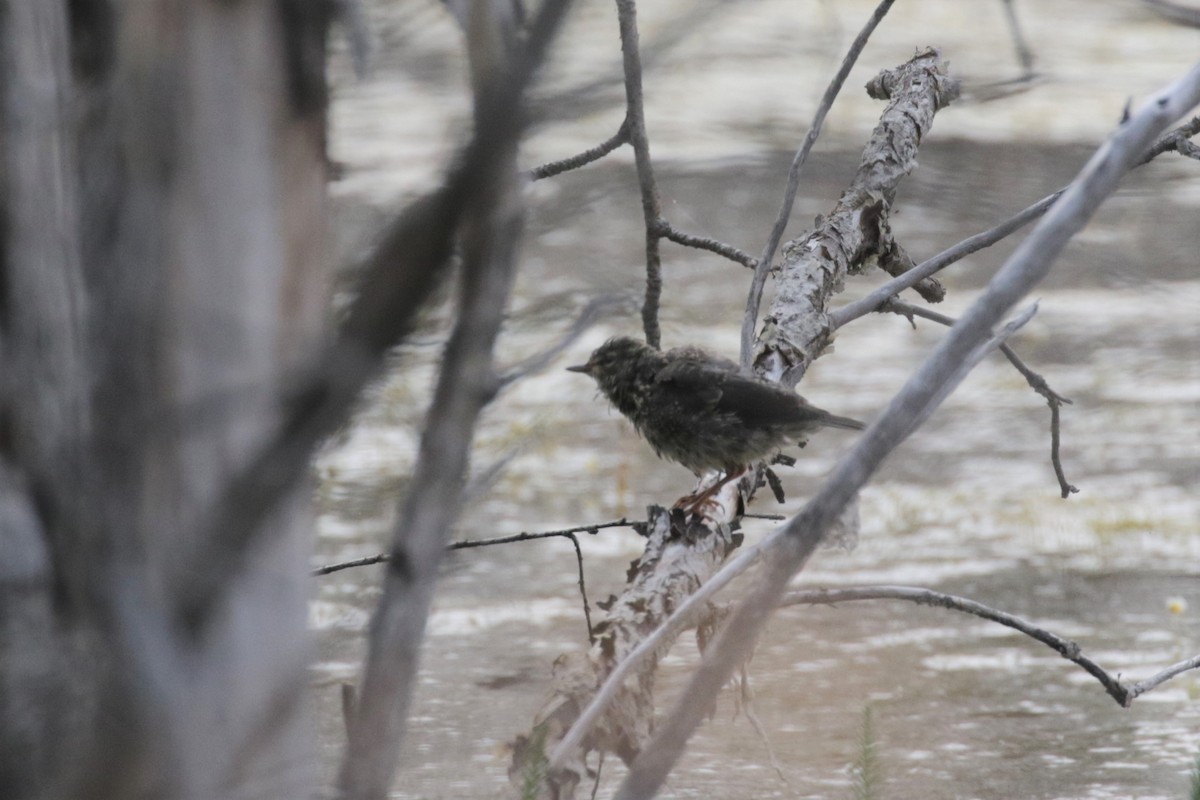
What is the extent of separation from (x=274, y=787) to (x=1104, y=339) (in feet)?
22.5

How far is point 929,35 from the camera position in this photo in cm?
434

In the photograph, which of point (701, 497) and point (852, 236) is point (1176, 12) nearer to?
point (701, 497)

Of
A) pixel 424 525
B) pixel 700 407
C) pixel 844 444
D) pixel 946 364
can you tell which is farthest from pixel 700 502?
pixel 844 444

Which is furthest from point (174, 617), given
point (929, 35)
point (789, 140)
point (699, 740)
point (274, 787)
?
point (929, 35)

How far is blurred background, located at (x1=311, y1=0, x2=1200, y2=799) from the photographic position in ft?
3.87

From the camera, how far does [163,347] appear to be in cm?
91

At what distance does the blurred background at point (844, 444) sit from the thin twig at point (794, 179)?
0.05 m

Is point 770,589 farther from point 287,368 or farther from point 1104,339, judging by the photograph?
point 1104,339

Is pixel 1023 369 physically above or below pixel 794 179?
below

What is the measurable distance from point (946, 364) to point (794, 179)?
114cm

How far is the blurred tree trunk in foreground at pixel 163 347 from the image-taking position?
34.1 inches

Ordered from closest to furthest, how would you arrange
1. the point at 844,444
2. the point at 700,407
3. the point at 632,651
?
the point at 632,651 → the point at 700,407 → the point at 844,444

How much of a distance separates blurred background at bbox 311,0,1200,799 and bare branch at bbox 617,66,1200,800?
108 millimetres

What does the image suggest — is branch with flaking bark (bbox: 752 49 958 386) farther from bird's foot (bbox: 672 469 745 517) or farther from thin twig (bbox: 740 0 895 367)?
bird's foot (bbox: 672 469 745 517)
